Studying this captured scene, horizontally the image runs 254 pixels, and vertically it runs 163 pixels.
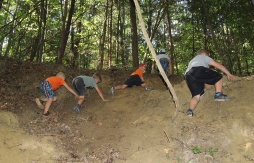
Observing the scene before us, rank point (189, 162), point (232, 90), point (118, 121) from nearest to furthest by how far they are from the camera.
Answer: point (189, 162) → point (232, 90) → point (118, 121)

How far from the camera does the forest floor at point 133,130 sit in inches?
206

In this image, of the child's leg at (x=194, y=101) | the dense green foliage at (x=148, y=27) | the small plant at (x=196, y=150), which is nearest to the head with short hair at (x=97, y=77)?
the child's leg at (x=194, y=101)

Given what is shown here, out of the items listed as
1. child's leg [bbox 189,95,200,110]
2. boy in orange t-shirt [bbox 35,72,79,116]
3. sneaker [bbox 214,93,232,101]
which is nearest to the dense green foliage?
boy in orange t-shirt [bbox 35,72,79,116]

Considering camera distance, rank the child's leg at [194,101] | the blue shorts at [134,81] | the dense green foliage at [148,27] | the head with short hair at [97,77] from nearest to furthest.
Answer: the child's leg at [194,101] < the head with short hair at [97,77] < the blue shorts at [134,81] < the dense green foliage at [148,27]

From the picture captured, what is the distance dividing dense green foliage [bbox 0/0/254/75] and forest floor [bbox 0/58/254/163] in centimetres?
580

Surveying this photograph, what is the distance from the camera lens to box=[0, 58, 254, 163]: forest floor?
5.23 m

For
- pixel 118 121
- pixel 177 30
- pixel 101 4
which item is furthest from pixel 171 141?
pixel 177 30

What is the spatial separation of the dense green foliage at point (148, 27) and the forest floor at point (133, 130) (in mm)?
5796

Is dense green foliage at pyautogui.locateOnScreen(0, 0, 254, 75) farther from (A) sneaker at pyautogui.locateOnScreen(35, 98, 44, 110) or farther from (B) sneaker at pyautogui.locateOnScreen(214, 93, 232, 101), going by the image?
(B) sneaker at pyautogui.locateOnScreen(214, 93, 232, 101)

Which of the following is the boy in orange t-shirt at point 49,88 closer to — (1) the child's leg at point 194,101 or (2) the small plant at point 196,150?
(1) the child's leg at point 194,101

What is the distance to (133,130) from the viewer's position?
6562mm

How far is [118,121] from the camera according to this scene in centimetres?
736

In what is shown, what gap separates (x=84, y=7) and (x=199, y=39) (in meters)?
8.87

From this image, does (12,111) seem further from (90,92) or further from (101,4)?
(101,4)
